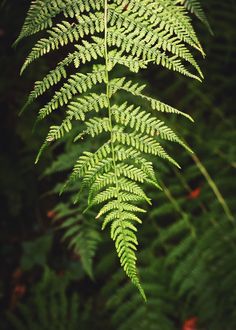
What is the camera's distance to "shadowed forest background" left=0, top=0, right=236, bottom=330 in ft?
8.49

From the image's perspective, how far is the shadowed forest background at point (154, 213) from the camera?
2588 mm

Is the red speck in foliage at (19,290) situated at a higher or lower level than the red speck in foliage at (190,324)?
lower

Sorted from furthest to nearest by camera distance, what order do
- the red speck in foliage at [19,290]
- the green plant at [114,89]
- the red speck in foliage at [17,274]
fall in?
the red speck in foliage at [17,274], the red speck in foliage at [19,290], the green plant at [114,89]

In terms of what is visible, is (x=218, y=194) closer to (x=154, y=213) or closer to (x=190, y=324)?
(x=154, y=213)

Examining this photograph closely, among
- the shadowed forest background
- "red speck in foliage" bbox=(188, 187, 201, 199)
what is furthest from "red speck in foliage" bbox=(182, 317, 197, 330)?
"red speck in foliage" bbox=(188, 187, 201, 199)

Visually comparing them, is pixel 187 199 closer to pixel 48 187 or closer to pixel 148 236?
pixel 148 236

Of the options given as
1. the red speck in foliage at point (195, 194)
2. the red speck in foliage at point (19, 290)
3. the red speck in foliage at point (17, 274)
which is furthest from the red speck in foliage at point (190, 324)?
the red speck in foliage at point (17, 274)

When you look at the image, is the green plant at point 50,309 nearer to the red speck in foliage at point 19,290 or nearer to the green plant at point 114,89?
the red speck in foliage at point 19,290

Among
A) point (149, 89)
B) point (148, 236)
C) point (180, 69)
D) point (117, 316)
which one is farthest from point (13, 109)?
point (180, 69)

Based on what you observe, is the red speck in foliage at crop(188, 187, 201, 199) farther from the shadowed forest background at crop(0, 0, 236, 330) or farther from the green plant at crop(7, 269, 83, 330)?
the green plant at crop(7, 269, 83, 330)

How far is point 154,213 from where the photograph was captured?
2.58m

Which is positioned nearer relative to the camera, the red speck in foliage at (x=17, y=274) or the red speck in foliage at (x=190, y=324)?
the red speck in foliage at (x=190, y=324)

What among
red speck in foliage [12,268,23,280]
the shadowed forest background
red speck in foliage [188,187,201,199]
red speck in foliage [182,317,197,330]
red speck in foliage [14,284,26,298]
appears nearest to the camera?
the shadowed forest background

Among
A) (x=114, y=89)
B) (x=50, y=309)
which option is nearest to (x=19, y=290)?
(x=50, y=309)
